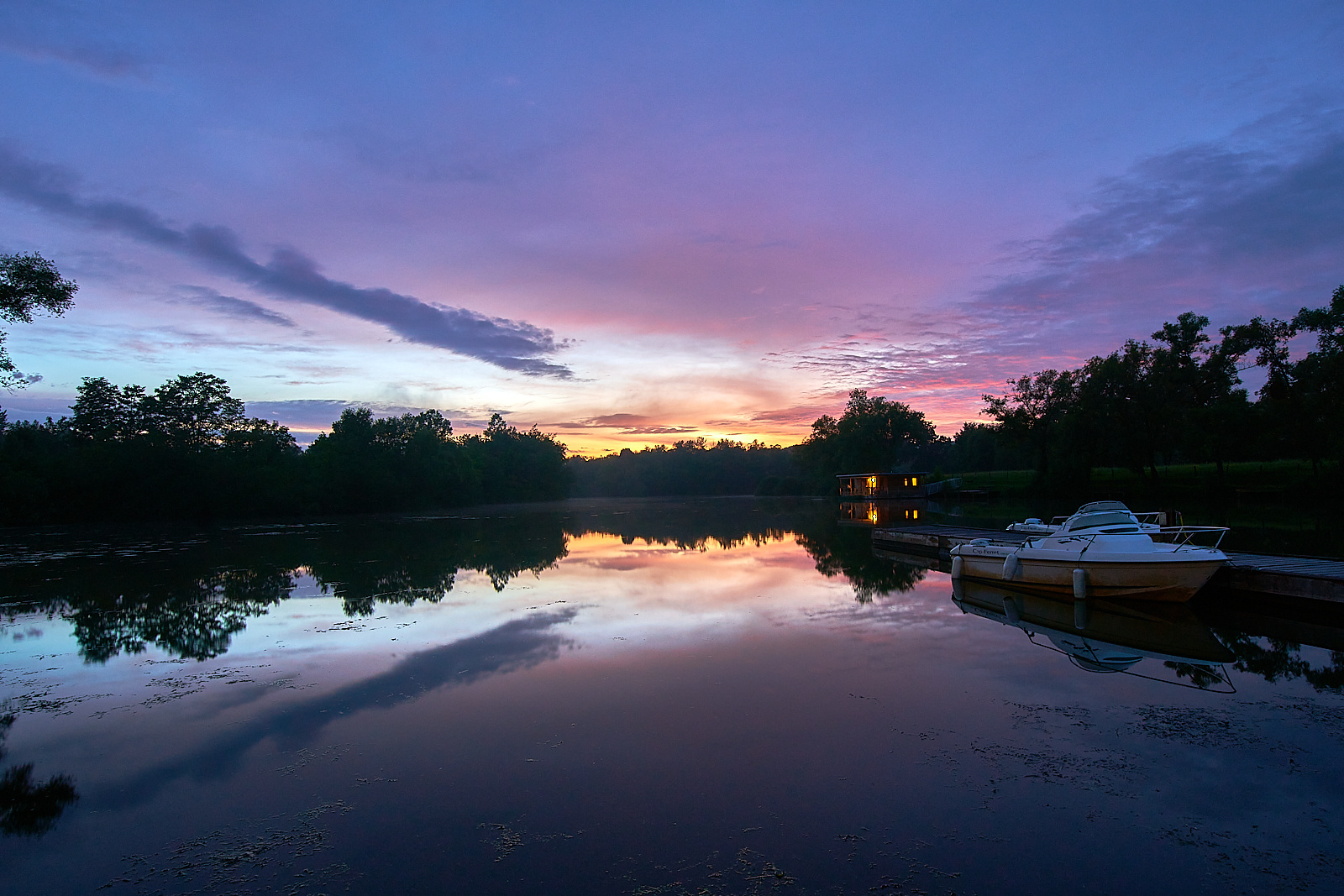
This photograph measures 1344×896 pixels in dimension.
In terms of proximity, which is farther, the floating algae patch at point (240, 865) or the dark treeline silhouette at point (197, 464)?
the dark treeline silhouette at point (197, 464)

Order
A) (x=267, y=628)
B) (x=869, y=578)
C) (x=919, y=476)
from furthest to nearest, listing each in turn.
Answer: (x=919, y=476), (x=869, y=578), (x=267, y=628)

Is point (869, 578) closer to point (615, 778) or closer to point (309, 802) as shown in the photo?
point (615, 778)

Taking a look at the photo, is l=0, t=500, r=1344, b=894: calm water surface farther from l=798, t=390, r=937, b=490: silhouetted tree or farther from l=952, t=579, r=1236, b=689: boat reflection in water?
l=798, t=390, r=937, b=490: silhouetted tree

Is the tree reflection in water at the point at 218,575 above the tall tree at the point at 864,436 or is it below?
below

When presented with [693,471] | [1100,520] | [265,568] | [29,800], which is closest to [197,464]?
[265,568]

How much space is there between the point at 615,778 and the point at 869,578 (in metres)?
13.0

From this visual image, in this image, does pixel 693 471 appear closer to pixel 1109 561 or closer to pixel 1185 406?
pixel 1185 406

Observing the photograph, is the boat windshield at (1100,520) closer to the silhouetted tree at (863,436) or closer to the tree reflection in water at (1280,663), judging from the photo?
the tree reflection in water at (1280,663)

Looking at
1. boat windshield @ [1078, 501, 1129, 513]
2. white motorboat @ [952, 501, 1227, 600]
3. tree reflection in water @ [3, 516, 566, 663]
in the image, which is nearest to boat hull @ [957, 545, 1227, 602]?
white motorboat @ [952, 501, 1227, 600]

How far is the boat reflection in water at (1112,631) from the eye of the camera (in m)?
9.01

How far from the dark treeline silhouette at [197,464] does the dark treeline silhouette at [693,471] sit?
54907 millimetres

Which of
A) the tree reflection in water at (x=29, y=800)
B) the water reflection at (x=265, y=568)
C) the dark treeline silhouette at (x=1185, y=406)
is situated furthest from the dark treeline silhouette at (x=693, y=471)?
the tree reflection in water at (x=29, y=800)

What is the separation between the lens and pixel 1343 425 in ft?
124

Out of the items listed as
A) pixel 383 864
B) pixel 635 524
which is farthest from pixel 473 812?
pixel 635 524
